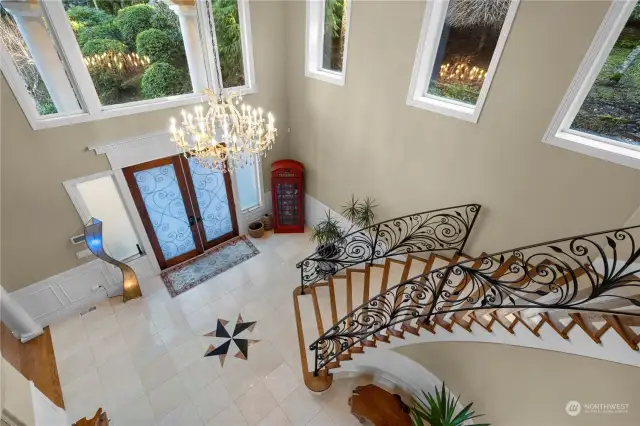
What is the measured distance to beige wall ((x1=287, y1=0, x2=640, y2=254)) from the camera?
2836mm

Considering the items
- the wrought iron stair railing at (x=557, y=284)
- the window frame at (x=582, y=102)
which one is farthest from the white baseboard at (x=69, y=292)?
the window frame at (x=582, y=102)

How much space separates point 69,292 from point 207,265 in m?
2.11

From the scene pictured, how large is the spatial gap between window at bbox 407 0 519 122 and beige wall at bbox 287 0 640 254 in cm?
12

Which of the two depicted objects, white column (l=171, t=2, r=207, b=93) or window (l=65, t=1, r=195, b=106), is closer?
window (l=65, t=1, r=195, b=106)

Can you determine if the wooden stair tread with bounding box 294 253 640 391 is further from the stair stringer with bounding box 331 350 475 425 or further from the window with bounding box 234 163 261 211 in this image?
the window with bounding box 234 163 261 211

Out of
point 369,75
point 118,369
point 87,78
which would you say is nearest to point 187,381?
point 118,369

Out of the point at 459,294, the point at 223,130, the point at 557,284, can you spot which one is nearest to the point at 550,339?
the point at 557,284

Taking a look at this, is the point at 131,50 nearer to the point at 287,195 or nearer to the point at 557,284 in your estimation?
the point at 287,195

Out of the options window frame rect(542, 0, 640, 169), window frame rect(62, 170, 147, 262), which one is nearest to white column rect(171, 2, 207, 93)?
window frame rect(62, 170, 147, 262)

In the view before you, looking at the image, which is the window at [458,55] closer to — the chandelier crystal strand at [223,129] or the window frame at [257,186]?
the chandelier crystal strand at [223,129]

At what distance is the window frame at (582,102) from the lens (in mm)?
2484

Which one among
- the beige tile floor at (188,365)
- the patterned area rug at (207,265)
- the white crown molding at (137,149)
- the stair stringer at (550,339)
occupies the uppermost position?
the white crown molding at (137,149)

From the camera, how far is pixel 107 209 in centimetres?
474

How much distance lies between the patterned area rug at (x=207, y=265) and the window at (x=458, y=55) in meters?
4.26
